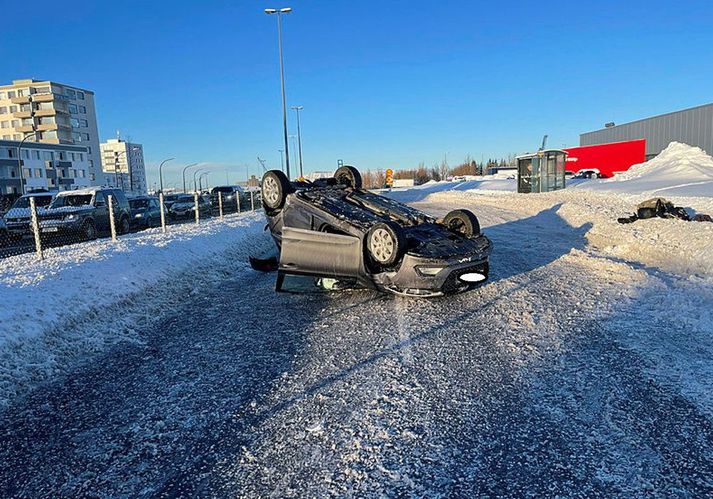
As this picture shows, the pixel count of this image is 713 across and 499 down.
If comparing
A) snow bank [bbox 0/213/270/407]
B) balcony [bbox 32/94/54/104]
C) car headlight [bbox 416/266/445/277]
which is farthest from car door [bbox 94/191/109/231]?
balcony [bbox 32/94/54/104]

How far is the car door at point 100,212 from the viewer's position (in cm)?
1586

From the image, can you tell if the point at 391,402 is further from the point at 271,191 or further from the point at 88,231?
the point at 88,231

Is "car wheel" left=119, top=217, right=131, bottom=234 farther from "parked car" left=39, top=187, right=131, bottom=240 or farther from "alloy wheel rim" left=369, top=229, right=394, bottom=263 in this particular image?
"alloy wheel rim" left=369, top=229, right=394, bottom=263

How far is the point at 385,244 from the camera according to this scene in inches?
242

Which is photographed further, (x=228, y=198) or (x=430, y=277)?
(x=228, y=198)

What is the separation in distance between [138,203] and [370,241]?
17390 mm

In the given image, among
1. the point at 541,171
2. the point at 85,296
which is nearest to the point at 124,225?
the point at 85,296

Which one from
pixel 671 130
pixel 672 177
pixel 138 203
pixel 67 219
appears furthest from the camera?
pixel 671 130

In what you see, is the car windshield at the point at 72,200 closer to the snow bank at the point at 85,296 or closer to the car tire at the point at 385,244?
the snow bank at the point at 85,296

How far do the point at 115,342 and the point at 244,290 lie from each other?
273 centimetres

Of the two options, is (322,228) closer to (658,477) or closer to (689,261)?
(658,477)

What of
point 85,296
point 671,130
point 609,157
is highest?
point 671,130

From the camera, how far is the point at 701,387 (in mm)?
3820

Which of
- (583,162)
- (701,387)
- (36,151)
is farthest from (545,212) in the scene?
(36,151)
